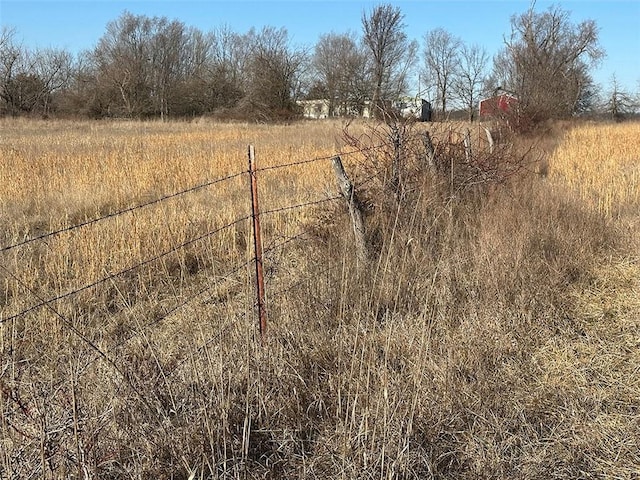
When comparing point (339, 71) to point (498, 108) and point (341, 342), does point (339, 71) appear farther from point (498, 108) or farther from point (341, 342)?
point (341, 342)

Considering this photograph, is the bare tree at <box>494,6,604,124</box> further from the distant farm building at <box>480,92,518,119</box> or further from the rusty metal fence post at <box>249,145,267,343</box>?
the rusty metal fence post at <box>249,145,267,343</box>

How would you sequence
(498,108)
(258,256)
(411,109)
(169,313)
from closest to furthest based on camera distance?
(258,256)
(169,313)
(411,109)
(498,108)

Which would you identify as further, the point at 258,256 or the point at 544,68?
the point at 544,68

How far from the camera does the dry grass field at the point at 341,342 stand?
240cm

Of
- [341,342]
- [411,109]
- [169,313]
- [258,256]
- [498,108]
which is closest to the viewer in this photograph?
[341,342]

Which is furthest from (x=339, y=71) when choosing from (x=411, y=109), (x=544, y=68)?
(x=411, y=109)

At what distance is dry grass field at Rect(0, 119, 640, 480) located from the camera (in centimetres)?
240

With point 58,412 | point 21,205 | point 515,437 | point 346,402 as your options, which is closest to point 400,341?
point 346,402

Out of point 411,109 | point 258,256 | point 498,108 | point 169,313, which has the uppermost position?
point 498,108

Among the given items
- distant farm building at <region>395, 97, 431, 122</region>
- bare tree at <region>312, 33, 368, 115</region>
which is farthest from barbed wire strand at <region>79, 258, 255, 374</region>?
bare tree at <region>312, 33, 368, 115</region>

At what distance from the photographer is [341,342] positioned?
311 cm

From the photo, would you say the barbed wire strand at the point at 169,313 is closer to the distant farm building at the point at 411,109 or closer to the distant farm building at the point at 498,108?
the distant farm building at the point at 411,109

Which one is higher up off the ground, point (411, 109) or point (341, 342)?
point (411, 109)

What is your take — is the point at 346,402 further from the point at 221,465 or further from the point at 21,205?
the point at 21,205
